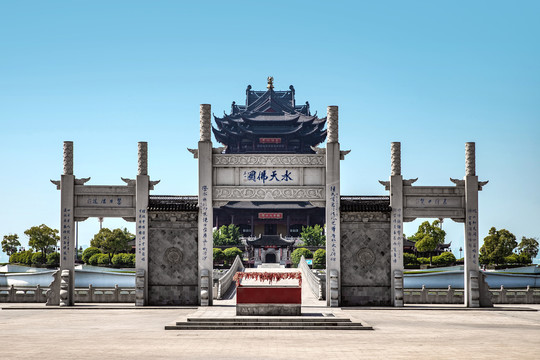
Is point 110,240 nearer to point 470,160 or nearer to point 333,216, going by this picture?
point 333,216

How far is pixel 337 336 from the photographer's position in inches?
734

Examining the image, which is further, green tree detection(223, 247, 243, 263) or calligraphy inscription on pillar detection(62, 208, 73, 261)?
green tree detection(223, 247, 243, 263)

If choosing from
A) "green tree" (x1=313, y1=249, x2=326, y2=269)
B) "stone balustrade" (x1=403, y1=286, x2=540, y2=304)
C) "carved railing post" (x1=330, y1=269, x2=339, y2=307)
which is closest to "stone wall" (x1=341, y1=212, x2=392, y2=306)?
"carved railing post" (x1=330, y1=269, x2=339, y2=307)

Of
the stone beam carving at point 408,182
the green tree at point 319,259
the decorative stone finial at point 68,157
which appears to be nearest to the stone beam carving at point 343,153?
the stone beam carving at point 408,182

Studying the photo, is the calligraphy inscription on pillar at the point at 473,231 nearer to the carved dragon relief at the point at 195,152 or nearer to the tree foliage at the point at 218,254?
the carved dragon relief at the point at 195,152

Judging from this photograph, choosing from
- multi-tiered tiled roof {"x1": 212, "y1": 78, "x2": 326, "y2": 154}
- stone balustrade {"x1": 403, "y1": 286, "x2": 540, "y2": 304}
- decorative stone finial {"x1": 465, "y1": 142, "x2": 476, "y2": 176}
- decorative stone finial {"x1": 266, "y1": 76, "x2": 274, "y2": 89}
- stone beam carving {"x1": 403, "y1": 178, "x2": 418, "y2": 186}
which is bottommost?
stone balustrade {"x1": 403, "y1": 286, "x2": 540, "y2": 304}

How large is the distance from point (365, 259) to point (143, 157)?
31.9ft

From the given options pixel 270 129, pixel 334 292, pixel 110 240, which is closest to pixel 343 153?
pixel 334 292

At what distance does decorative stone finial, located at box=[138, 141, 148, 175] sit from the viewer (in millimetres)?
27828

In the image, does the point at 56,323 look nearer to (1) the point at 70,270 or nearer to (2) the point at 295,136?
(1) the point at 70,270

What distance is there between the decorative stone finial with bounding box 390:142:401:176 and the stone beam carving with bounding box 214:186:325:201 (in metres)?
2.94

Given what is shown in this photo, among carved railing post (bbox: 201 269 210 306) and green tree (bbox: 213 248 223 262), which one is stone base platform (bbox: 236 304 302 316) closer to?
carved railing post (bbox: 201 269 210 306)

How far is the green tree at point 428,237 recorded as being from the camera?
216 ft

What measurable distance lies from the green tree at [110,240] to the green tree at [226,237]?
39.3 feet
